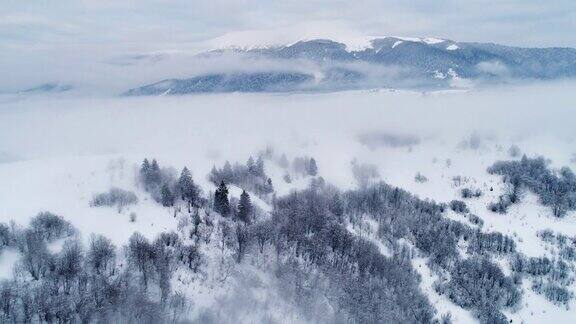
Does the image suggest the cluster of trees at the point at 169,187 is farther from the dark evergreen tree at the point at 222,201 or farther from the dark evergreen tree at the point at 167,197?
the dark evergreen tree at the point at 222,201

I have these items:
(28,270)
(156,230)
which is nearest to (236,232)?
(156,230)

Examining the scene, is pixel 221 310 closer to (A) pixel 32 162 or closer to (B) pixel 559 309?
(A) pixel 32 162

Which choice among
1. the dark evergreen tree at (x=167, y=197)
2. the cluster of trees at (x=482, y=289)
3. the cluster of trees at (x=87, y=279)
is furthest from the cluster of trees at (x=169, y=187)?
the cluster of trees at (x=482, y=289)

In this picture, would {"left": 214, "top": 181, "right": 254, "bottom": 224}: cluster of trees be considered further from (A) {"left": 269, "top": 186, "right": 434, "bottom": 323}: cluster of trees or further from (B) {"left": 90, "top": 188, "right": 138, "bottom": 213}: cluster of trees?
(B) {"left": 90, "top": 188, "right": 138, "bottom": 213}: cluster of trees

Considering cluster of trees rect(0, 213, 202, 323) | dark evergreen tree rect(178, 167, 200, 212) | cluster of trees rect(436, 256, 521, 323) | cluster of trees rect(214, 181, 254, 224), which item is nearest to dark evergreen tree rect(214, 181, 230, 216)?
cluster of trees rect(214, 181, 254, 224)

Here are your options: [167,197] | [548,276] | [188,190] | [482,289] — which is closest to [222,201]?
[188,190]

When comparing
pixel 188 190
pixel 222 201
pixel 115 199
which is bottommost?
pixel 222 201

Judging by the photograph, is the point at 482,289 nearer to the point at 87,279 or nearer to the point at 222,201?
the point at 222,201

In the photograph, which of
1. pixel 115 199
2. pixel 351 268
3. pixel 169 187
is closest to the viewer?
pixel 115 199
